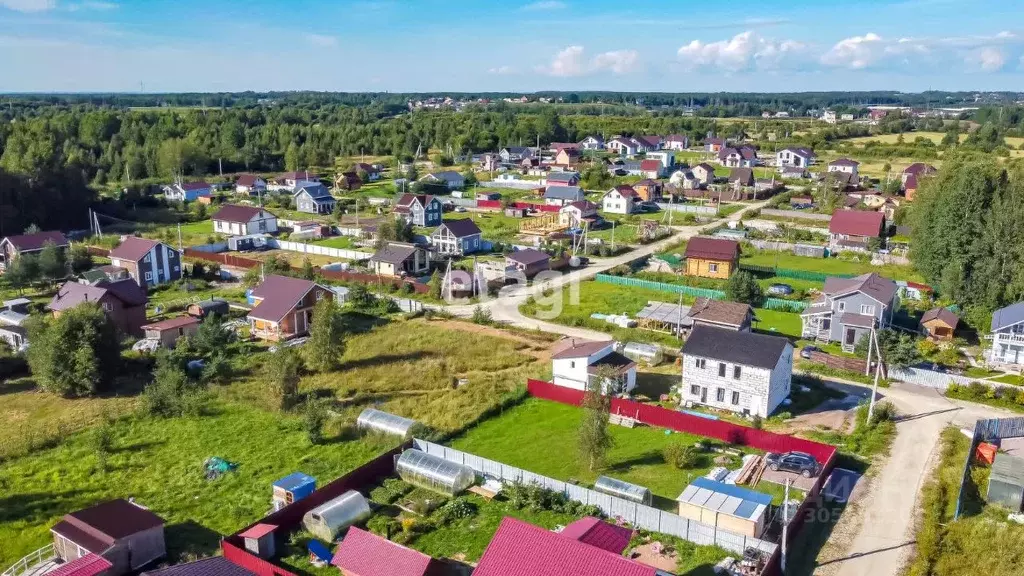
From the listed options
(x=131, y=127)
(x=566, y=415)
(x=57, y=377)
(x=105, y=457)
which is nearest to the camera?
(x=105, y=457)

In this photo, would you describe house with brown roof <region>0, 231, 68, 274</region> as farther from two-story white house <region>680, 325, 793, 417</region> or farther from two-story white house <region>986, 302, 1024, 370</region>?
two-story white house <region>986, 302, 1024, 370</region>

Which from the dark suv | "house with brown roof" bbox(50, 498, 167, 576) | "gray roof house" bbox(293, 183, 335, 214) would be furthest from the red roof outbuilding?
"house with brown roof" bbox(50, 498, 167, 576)

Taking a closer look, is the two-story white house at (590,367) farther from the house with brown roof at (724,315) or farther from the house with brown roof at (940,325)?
the house with brown roof at (940,325)

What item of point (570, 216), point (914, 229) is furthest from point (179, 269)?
point (914, 229)

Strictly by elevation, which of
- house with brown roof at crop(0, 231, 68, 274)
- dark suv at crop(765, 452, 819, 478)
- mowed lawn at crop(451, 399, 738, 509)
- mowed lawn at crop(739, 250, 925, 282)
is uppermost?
house with brown roof at crop(0, 231, 68, 274)

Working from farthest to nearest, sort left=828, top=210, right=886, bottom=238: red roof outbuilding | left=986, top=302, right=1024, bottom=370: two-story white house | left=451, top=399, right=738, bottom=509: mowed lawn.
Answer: left=828, top=210, right=886, bottom=238: red roof outbuilding → left=986, top=302, right=1024, bottom=370: two-story white house → left=451, top=399, right=738, bottom=509: mowed lawn

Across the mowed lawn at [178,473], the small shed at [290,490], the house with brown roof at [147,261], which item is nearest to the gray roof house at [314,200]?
the house with brown roof at [147,261]

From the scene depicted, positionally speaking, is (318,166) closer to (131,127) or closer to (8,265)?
(131,127)
